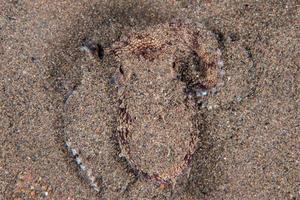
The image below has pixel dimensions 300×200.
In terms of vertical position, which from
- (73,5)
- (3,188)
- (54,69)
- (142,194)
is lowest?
(142,194)

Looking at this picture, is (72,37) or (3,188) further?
(72,37)

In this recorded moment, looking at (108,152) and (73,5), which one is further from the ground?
(73,5)

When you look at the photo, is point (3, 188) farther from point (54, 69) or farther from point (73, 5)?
point (73, 5)

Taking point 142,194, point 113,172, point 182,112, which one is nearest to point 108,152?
Answer: point 113,172
